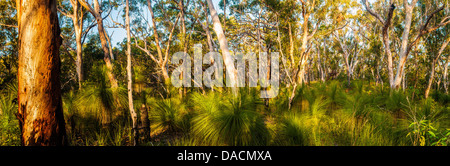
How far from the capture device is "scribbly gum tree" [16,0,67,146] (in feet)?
7.52

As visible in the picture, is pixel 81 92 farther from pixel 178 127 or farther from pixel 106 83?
pixel 178 127

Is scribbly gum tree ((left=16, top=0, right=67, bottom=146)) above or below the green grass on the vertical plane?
above

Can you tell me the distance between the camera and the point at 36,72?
2.30 metres

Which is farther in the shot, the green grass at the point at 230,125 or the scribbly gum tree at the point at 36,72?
the green grass at the point at 230,125

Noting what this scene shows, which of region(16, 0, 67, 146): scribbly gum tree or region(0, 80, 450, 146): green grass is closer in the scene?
region(16, 0, 67, 146): scribbly gum tree

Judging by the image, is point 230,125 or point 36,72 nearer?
point 36,72

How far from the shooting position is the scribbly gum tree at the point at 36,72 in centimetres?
229

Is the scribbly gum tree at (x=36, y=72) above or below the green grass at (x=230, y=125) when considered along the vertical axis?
above

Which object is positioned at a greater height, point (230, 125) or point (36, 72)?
point (36, 72)
